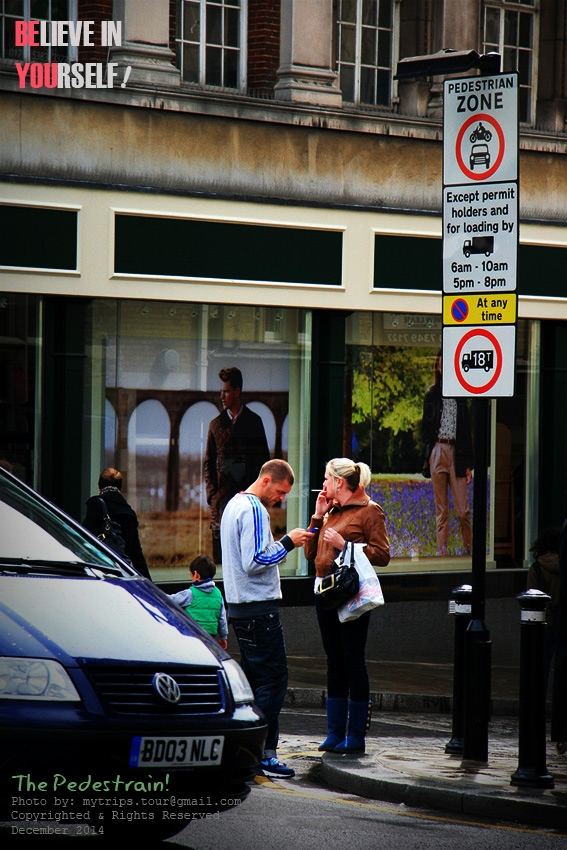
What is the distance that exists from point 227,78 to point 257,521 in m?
9.38

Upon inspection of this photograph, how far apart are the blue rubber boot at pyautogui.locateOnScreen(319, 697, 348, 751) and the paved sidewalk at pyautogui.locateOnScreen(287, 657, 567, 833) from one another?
0.24 meters

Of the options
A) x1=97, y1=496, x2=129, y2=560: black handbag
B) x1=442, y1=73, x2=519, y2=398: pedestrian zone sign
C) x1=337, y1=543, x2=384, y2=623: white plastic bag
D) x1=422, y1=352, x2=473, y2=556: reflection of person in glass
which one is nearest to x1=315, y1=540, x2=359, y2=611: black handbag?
x1=337, y1=543, x2=384, y2=623: white plastic bag

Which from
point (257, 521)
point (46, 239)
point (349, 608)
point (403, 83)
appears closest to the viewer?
point (257, 521)

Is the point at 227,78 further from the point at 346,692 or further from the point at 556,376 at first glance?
the point at 346,692

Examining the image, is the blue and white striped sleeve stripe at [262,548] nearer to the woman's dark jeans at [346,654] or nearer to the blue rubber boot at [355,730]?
the woman's dark jeans at [346,654]

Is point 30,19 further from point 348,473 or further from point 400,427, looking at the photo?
point 348,473

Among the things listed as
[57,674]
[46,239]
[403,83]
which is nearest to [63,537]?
[57,674]

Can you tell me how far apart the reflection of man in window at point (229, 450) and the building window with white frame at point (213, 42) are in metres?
3.13

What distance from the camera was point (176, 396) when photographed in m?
17.9

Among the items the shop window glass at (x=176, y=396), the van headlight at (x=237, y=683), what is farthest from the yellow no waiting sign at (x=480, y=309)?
the shop window glass at (x=176, y=396)

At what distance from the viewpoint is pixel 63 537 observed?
823 cm

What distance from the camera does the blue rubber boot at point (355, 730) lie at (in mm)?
10891

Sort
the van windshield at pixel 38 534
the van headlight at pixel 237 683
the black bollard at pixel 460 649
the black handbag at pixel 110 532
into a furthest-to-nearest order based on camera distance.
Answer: the black handbag at pixel 110 532 < the black bollard at pixel 460 649 < the van windshield at pixel 38 534 < the van headlight at pixel 237 683

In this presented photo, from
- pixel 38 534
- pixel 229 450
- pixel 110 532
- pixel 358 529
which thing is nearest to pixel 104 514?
pixel 110 532
